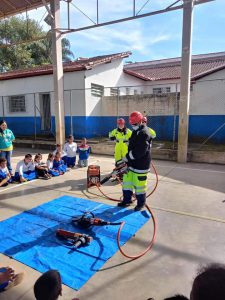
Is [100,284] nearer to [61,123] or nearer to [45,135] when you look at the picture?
[61,123]

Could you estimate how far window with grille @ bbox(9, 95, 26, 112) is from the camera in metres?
15.6

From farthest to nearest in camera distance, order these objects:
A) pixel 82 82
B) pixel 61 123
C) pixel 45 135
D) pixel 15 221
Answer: pixel 45 135 → pixel 82 82 → pixel 61 123 → pixel 15 221

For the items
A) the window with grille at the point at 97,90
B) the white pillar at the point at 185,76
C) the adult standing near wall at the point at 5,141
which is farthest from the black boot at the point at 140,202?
the window with grille at the point at 97,90

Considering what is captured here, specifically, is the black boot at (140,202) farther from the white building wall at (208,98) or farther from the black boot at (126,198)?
the white building wall at (208,98)

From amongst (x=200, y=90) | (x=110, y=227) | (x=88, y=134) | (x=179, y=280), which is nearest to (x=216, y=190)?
(x=110, y=227)

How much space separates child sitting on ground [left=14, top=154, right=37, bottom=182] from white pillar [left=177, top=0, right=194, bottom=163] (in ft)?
17.9

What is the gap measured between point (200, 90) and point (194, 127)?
1856 millimetres

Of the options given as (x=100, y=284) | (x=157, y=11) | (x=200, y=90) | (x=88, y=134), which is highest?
(x=157, y=11)

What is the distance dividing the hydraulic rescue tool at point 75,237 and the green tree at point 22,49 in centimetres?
2584

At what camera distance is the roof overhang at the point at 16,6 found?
1118 cm

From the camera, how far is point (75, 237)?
3.86 metres

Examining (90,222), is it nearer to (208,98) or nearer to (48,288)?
(48,288)

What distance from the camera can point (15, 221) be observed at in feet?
15.2

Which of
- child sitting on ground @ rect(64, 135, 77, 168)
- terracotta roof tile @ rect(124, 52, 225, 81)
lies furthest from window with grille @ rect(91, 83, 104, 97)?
child sitting on ground @ rect(64, 135, 77, 168)
